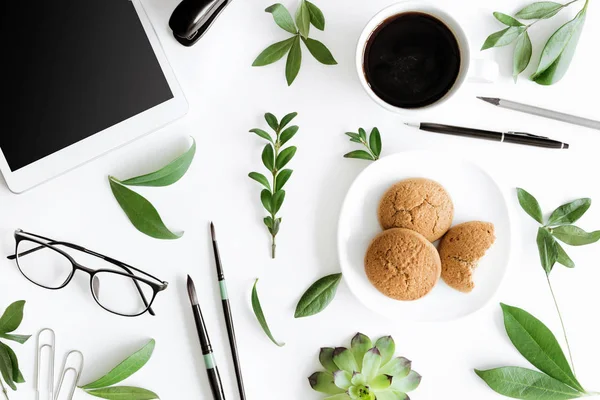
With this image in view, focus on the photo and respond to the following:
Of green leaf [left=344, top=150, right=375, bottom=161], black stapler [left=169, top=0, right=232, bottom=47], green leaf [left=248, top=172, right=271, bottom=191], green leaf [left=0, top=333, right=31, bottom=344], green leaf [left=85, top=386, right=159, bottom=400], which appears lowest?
green leaf [left=85, top=386, right=159, bottom=400]

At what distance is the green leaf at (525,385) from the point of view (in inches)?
34.8

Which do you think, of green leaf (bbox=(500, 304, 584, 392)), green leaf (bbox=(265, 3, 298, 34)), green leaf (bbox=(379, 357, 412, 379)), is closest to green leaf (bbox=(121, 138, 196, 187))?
green leaf (bbox=(265, 3, 298, 34))

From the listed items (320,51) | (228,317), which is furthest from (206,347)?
(320,51)

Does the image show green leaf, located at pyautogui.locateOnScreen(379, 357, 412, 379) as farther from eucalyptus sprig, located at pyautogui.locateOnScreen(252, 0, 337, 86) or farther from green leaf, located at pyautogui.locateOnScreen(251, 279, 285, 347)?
eucalyptus sprig, located at pyautogui.locateOnScreen(252, 0, 337, 86)

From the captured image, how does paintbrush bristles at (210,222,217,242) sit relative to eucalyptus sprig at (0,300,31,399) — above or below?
above

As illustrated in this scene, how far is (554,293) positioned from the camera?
2.99 feet

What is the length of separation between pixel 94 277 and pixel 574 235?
781mm

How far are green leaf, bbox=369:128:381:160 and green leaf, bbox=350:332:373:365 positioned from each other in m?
0.30

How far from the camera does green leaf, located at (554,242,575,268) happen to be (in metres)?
0.89

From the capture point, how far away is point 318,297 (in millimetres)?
899

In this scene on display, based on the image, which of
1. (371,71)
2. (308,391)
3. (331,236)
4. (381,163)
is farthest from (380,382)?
(371,71)

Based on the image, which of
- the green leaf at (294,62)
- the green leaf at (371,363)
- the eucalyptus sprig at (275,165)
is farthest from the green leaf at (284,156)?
the green leaf at (371,363)

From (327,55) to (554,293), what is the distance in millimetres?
533

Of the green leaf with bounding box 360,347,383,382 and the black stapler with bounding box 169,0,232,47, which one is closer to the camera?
the black stapler with bounding box 169,0,232,47
